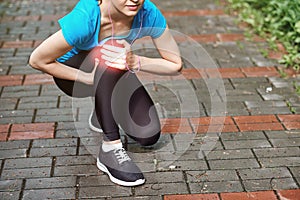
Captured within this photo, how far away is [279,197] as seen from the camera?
301 centimetres

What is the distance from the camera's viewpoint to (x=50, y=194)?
304cm

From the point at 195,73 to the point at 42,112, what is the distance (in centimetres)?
141

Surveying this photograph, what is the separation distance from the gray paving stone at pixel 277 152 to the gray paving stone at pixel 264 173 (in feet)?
0.55

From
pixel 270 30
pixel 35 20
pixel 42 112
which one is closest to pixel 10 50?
pixel 35 20

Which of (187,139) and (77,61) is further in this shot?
(187,139)

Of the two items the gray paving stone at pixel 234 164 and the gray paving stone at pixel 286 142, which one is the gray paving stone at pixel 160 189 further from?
the gray paving stone at pixel 286 142

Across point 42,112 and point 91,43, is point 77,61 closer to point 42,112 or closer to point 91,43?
point 91,43

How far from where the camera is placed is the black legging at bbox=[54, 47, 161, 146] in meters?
3.28

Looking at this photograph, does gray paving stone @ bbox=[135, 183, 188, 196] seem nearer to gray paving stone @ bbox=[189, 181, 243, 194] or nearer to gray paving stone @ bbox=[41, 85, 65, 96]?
gray paving stone @ bbox=[189, 181, 243, 194]

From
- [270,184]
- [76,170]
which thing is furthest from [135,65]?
[270,184]

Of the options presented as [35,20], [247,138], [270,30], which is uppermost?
[247,138]

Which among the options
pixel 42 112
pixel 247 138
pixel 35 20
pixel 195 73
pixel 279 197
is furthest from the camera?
pixel 35 20

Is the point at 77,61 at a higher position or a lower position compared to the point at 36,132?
higher

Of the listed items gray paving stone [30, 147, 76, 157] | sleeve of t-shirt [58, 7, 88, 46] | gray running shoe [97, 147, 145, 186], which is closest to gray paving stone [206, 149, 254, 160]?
gray running shoe [97, 147, 145, 186]
